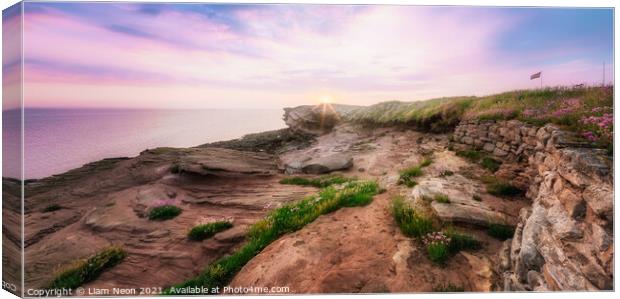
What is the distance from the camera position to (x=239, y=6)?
727cm

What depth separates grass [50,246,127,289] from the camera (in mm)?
6539

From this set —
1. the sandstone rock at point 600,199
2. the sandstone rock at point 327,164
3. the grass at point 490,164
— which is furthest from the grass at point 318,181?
the sandstone rock at point 600,199

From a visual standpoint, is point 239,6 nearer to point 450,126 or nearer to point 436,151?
point 436,151

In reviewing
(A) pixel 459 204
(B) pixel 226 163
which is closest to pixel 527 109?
(A) pixel 459 204

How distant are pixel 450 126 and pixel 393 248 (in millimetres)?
7717

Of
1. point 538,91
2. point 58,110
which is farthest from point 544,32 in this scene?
point 58,110

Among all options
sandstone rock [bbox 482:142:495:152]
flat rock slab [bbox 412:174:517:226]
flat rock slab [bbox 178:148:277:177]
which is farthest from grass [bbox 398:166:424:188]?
flat rock slab [bbox 178:148:277:177]

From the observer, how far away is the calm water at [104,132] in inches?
265

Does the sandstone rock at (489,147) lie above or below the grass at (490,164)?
above

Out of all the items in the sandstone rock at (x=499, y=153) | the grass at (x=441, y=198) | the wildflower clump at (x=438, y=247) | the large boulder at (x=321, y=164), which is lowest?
the wildflower clump at (x=438, y=247)

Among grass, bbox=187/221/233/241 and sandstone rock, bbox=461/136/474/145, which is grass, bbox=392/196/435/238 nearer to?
grass, bbox=187/221/233/241

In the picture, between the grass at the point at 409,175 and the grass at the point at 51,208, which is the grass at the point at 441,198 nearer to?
the grass at the point at 409,175

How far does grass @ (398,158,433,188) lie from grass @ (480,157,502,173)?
1.46 m

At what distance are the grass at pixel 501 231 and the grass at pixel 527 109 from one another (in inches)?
93.7
